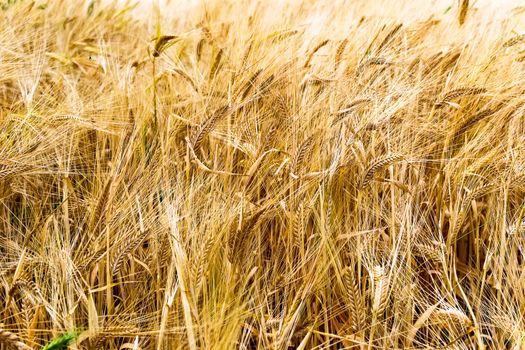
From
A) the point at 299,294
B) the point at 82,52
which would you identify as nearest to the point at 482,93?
the point at 299,294

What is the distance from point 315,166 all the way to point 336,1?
5.81 ft

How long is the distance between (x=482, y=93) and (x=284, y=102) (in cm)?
42

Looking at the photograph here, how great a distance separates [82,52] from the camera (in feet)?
6.88

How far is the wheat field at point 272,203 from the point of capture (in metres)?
0.92

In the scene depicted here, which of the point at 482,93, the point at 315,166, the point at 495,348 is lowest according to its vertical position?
the point at 495,348

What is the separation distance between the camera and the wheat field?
36.0 inches

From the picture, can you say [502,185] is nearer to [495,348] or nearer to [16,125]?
[495,348]

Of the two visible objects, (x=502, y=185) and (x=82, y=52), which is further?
(x=82, y=52)

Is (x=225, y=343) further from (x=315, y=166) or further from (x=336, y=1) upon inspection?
(x=336, y=1)

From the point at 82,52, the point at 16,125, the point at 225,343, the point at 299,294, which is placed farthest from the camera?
the point at 82,52

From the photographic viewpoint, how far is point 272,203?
104 cm

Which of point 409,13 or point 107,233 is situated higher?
point 409,13

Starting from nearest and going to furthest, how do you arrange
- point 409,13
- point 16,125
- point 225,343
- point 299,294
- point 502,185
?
point 225,343
point 299,294
point 502,185
point 16,125
point 409,13

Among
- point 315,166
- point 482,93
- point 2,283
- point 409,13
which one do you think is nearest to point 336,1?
point 409,13
